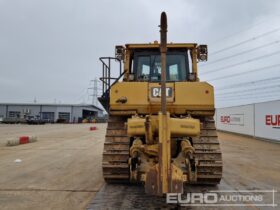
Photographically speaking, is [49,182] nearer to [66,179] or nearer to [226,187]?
[66,179]

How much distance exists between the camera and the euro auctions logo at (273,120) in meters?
14.9

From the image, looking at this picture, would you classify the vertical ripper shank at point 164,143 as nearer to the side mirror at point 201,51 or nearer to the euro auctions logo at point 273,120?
the side mirror at point 201,51

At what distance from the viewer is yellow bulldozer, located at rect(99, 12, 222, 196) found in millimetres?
3453

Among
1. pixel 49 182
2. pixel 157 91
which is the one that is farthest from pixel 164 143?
pixel 49 182

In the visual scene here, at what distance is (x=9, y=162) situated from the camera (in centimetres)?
855

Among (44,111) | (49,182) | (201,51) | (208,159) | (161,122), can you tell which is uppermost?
(44,111)

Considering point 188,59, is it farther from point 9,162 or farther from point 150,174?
point 9,162

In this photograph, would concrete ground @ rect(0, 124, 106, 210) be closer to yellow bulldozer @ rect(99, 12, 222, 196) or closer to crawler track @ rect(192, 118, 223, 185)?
yellow bulldozer @ rect(99, 12, 222, 196)

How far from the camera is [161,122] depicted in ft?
11.3

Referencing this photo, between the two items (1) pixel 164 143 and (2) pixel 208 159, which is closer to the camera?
(1) pixel 164 143

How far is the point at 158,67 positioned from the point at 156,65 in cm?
7

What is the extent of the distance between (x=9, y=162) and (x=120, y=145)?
5.50m

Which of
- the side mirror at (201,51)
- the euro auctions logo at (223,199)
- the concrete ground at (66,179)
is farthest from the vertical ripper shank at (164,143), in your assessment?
the side mirror at (201,51)

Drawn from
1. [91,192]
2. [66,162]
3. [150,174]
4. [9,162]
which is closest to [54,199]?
[91,192]
